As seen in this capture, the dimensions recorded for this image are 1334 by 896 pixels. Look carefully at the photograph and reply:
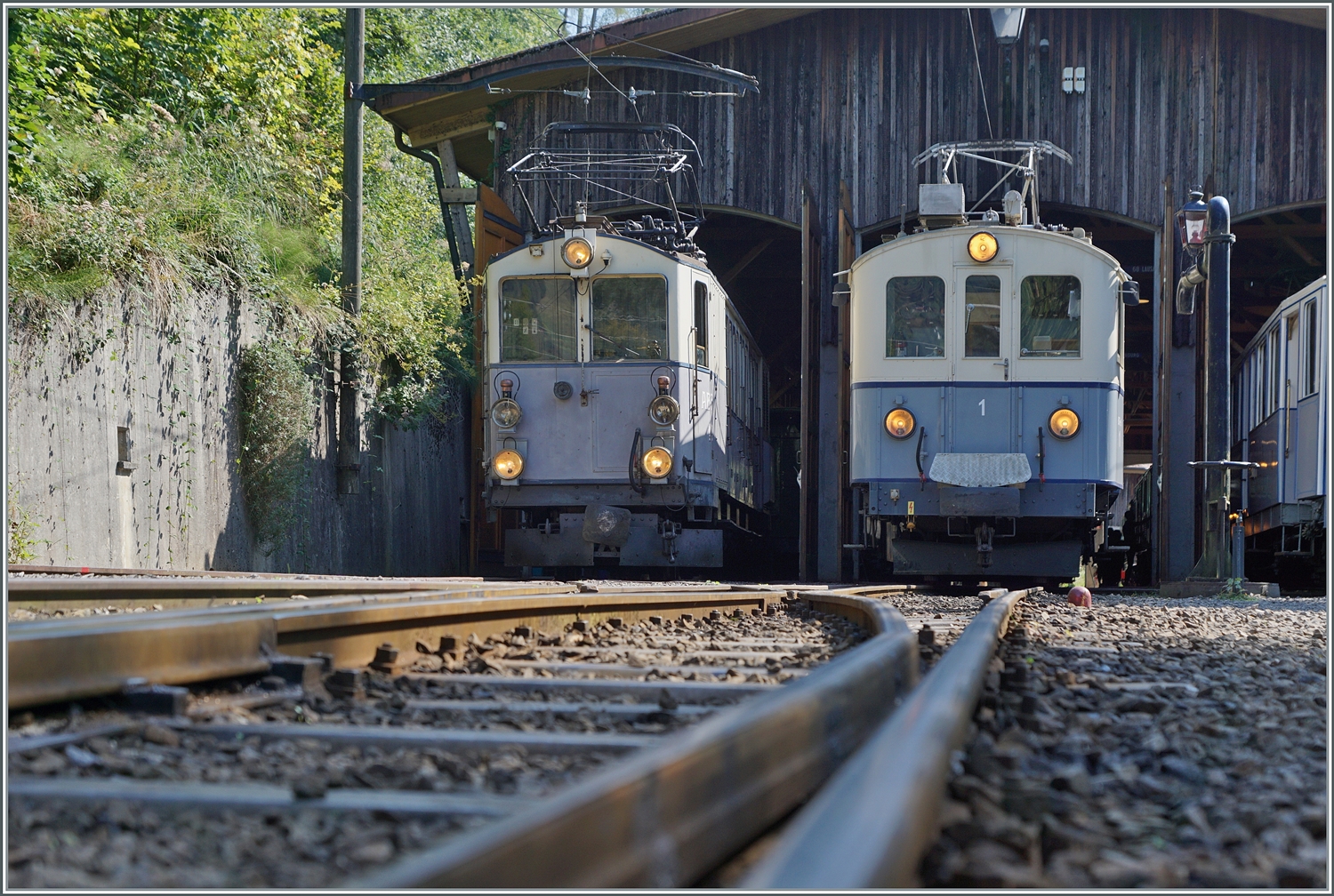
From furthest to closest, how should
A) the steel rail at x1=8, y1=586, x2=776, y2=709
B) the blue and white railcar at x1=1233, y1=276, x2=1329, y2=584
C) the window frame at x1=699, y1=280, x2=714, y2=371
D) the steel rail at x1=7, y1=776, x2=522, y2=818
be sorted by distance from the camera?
the window frame at x1=699, y1=280, x2=714, y2=371
the blue and white railcar at x1=1233, y1=276, x2=1329, y2=584
the steel rail at x1=8, y1=586, x2=776, y2=709
the steel rail at x1=7, y1=776, x2=522, y2=818

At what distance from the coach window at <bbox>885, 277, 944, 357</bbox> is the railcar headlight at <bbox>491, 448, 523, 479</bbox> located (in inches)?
146

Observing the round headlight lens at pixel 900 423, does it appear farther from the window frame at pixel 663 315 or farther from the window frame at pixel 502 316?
the window frame at pixel 502 316

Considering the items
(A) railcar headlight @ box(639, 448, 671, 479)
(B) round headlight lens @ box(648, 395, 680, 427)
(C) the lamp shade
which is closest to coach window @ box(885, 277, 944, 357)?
(B) round headlight lens @ box(648, 395, 680, 427)

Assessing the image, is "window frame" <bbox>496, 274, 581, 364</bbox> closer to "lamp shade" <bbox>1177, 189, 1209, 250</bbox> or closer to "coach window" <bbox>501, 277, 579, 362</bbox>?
"coach window" <bbox>501, 277, 579, 362</bbox>

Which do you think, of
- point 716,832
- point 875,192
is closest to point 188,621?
point 716,832

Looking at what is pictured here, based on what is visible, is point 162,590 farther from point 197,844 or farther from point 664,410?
point 664,410

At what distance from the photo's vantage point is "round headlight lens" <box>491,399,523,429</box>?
12.4m

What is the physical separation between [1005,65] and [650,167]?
492 centimetres

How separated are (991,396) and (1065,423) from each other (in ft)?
2.31

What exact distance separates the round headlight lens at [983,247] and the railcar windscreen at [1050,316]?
0.45m

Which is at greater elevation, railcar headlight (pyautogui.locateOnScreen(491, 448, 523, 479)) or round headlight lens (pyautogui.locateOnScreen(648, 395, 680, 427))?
round headlight lens (pyautogui.locateOnScreen(648, 395, 680, 427))

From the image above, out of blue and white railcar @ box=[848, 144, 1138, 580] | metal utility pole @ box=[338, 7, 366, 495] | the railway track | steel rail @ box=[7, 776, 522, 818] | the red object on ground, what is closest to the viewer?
the railway track

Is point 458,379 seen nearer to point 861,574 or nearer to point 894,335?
point 861,574

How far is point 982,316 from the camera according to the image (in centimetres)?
1195
